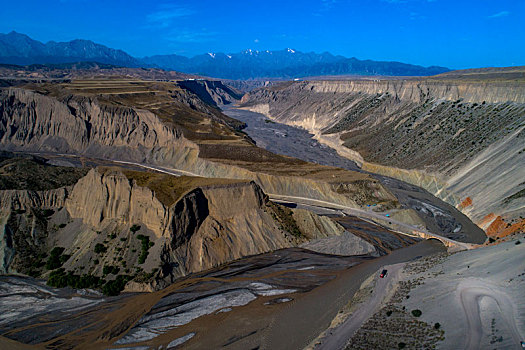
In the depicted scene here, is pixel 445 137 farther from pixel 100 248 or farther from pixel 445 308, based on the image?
pixel 100 248

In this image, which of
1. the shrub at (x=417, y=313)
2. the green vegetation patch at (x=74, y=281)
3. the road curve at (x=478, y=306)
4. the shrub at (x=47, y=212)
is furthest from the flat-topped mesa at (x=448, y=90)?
the shrub at (x=47, y=212)

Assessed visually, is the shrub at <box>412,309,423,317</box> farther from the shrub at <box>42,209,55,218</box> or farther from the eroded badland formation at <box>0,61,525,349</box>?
the shrub at <box>42,209,55,218</box>

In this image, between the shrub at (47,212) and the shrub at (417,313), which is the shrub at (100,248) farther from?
the shrub at (417,313)

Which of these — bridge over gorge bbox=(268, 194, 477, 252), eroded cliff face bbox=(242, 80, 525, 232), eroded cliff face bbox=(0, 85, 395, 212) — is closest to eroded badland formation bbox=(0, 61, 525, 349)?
bridge over gorge bbox=(268, 194, 477, 252)

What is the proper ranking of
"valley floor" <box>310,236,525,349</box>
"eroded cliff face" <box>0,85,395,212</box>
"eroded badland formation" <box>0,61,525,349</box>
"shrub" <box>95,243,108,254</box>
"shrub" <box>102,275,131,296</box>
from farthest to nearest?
"eroded cliff face" <box>0,85,395,212</box>
"shrub" <box>95,243,108,254</box>
"shrub" <box>102,275,131,296</box>
"eroded badland formation" <box>0,61,525,349</box>
"valley floor" <box>310,236,525,349</box>

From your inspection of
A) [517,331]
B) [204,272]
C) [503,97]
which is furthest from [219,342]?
[503,97]

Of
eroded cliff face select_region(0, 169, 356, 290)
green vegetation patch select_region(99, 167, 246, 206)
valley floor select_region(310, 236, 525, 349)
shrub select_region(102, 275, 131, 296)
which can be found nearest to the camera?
valley floor select_region(310, 236, 525, 349)

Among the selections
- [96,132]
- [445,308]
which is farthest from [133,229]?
[96,132]
